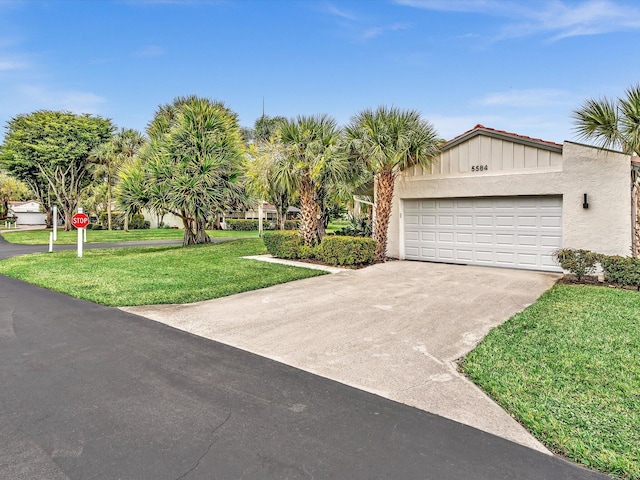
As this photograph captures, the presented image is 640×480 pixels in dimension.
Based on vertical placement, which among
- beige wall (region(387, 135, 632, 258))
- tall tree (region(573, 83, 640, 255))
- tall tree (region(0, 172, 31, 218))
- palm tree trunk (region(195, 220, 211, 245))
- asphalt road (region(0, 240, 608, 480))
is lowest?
asphalt road (region(0, 240, 608, 480))

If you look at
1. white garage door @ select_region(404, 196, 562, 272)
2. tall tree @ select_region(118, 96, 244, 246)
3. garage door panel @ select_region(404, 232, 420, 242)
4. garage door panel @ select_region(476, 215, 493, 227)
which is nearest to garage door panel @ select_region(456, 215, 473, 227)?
white garage door @ select_region(404, 196, 562, 272)

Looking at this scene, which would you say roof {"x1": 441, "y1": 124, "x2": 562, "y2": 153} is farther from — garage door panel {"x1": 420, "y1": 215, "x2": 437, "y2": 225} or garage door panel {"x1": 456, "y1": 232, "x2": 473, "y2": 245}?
garage door panel {"x1": 456, "y1": 232, "x2": 473, "y2": 245}

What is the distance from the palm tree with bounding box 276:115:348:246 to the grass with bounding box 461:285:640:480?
7.08 m

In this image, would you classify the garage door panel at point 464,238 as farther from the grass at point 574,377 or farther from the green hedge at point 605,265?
the grass at point 574,377

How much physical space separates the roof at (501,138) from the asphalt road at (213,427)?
30.8ft

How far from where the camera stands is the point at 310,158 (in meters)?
11.8

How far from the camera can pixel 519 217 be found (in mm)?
10766

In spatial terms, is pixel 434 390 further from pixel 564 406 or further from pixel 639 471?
pixel 639 471

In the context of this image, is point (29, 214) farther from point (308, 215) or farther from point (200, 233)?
point (308, 215)

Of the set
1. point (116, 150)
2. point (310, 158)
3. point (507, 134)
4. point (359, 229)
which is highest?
point (116, 150)

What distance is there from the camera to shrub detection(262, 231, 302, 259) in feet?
42.8

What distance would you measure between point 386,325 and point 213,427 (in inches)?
135

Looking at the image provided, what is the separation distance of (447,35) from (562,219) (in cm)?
811

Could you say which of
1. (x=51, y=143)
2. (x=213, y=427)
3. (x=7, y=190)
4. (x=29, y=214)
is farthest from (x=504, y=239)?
(x=7, y=190)
